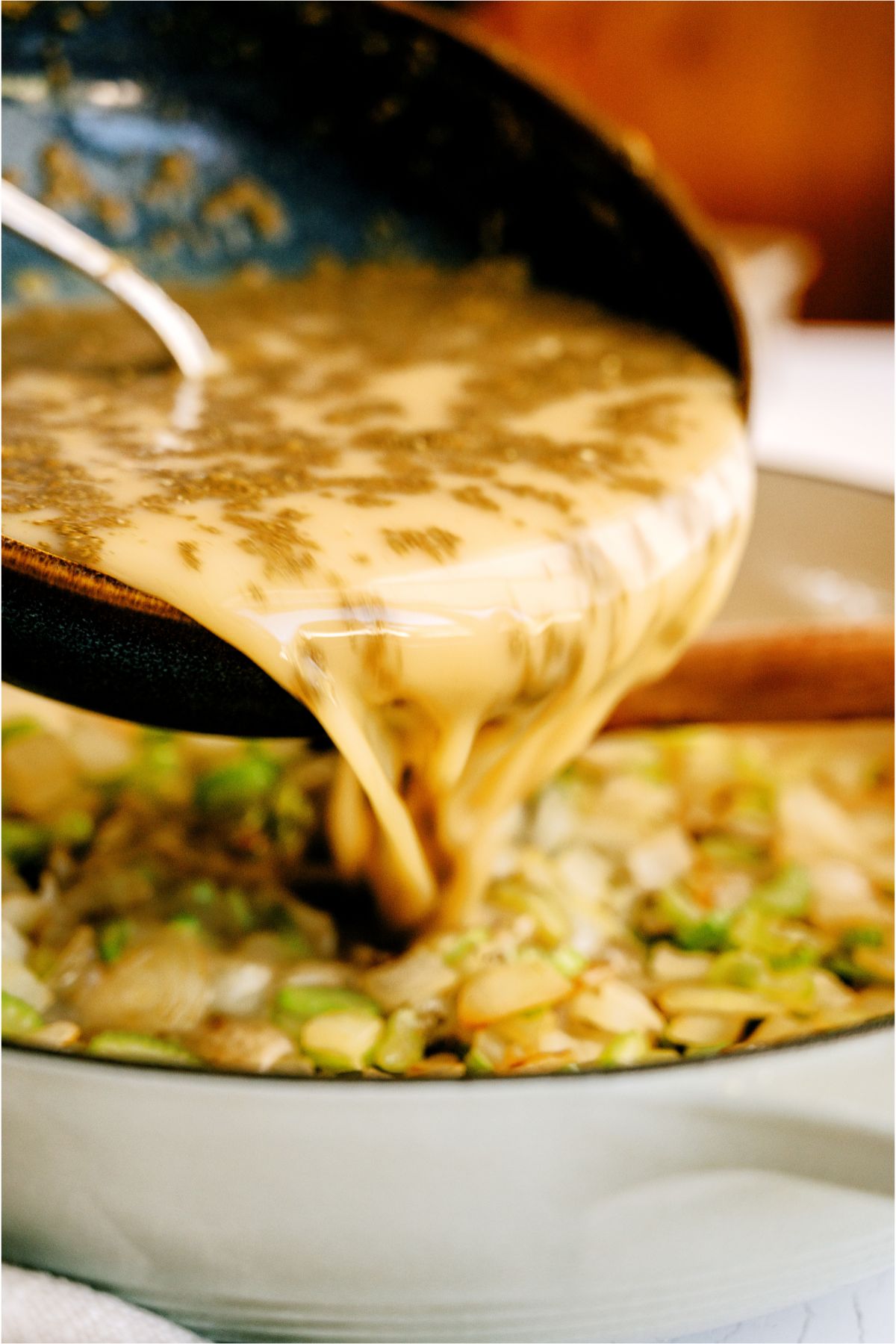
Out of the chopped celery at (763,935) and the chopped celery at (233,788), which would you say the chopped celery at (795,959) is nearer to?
the chopped celery at (763,935)

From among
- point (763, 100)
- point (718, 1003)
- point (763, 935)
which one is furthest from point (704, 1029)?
point (763, 100)

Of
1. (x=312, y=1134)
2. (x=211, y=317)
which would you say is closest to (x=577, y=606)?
(x=312, y=1134)

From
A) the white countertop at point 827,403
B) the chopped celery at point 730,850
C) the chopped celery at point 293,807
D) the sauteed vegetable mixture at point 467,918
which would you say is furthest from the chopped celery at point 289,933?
the white countertop at point 827,403

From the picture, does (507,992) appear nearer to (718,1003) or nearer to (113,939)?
(718,1003)

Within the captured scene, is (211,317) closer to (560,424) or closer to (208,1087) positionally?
(560,424)

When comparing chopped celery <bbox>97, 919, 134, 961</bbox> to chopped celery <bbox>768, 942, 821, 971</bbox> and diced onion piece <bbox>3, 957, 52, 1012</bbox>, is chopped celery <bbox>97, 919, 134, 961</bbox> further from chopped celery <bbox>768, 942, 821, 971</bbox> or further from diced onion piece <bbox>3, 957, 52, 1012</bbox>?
chopped celery <bbox>768, 942, 821, 971</bbox>

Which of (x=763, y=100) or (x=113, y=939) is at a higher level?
(x=763, y=100)
